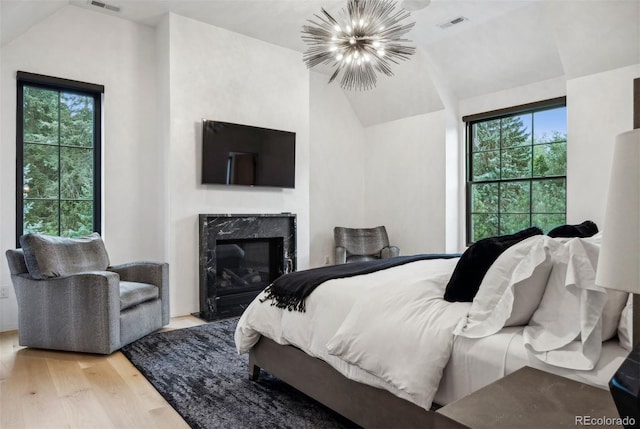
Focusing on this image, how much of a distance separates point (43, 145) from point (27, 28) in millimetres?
1016

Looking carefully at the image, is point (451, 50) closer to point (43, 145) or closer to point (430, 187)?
point (430, 187)

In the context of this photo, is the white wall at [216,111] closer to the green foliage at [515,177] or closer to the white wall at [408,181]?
the white wall at [408,181]

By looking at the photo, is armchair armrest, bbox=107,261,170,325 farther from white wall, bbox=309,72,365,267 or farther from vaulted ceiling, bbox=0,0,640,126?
white wall, bbox=309,72,365,267

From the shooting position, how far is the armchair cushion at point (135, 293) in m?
3.16

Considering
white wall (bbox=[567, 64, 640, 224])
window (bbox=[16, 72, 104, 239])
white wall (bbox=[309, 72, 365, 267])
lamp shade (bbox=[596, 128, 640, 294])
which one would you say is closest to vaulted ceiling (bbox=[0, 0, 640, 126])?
white wall (bbox=[567, 64, 640, 224])

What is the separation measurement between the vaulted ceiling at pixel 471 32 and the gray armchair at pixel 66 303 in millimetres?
1758

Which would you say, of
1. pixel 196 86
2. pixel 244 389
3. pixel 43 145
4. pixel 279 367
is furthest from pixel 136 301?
pixel 196 86

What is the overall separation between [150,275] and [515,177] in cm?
424

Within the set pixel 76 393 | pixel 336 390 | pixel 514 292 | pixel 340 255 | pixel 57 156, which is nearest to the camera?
pixel 514 292

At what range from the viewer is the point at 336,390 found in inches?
77.1

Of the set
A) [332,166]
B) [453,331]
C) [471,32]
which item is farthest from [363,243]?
[453,331]

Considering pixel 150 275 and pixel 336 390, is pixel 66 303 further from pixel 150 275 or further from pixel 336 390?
pixel 336 390

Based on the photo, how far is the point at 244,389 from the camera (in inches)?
94.5

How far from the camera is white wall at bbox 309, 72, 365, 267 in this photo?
19.2ft
